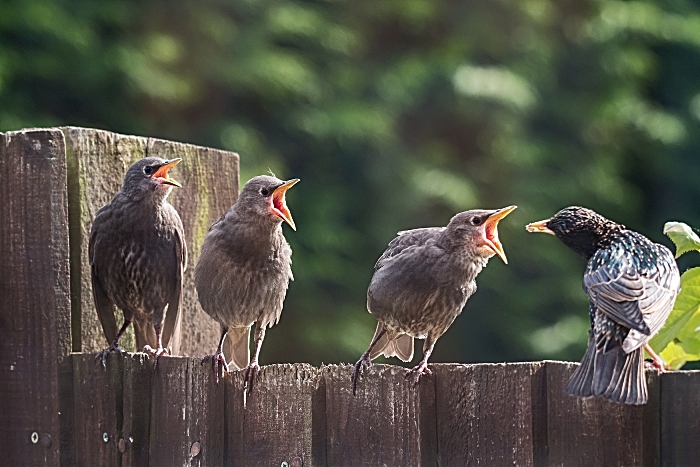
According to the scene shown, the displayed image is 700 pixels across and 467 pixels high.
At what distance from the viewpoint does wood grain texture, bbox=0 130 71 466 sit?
9.81 ft

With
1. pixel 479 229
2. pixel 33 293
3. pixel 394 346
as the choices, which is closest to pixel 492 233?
pixel 479 229

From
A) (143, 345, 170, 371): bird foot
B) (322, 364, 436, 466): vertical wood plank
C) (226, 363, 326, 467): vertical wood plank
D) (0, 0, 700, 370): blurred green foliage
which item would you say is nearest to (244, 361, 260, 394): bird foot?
(226, 363, 326, 467): vertical wood plank

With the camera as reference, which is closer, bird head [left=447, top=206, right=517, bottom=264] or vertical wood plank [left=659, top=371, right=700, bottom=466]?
vertical wood plank [left=659, top=371, right=700, bottom=466]

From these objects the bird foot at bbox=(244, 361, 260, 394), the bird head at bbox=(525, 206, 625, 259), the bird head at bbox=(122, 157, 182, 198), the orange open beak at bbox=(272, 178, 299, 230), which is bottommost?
the bird foot at bbox=(244, 361, 260, 394)

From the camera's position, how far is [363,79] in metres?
11.1

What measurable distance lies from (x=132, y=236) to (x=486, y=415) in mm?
1681

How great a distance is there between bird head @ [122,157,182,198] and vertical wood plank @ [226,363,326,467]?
0.90 metres

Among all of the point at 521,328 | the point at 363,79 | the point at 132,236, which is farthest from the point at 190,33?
the point at 132,236

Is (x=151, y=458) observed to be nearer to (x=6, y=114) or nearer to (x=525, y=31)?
(x=6, y=114)

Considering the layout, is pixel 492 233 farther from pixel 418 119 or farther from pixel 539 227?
pixel 418 119

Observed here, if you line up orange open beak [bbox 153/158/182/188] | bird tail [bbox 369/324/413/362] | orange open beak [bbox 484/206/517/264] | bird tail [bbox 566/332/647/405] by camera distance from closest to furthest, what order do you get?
bird tail [bbox 566/332/647/405] < orange open beak [bbox 484/206/517/264] < orange open beak [bbox 153/158/182/188] < bird tail [bbox 369/324/413/362]

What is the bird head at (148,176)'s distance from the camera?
3.36 meters

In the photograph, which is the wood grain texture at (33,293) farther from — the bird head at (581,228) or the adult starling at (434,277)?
the bird head at (581,228)

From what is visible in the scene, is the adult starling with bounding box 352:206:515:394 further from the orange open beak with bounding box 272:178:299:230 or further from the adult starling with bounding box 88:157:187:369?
the adult starling with bounding box 88:157:187:369
